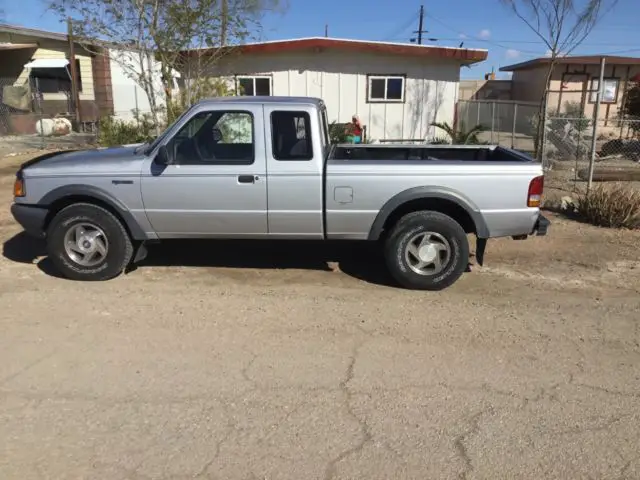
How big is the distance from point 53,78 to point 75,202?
21.9 meters

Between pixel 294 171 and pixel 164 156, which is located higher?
pixel 164 156

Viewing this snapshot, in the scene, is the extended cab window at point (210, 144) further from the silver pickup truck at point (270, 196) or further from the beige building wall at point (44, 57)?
the beige building wall at point (44, 57)

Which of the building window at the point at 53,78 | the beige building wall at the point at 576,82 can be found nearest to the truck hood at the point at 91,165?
the building window at the point at 53,78

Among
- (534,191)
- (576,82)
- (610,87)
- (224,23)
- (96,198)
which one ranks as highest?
(224,23)

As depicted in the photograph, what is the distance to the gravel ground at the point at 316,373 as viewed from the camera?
302 cm

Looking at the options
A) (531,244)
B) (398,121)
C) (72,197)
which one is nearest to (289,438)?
(72,197)

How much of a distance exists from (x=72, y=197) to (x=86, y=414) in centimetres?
293

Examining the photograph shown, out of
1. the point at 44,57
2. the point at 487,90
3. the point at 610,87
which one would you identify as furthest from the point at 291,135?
the point at 487,90

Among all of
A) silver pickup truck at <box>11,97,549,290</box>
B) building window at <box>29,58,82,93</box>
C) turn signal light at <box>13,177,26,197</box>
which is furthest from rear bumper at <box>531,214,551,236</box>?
building window at <box>29,58,82,93</box>

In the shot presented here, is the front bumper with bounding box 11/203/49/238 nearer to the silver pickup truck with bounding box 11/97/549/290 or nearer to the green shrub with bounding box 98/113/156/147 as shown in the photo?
the silver pickup truck with bounding box 11/97/549/290

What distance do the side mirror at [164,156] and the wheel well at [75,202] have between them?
2.23ft

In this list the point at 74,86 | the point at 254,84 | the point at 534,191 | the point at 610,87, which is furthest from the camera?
the point at 610,87

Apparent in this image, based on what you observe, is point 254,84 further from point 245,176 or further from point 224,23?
point 245,176

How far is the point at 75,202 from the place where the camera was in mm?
5762
